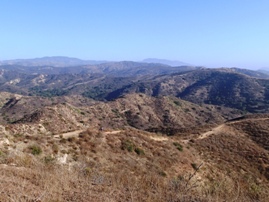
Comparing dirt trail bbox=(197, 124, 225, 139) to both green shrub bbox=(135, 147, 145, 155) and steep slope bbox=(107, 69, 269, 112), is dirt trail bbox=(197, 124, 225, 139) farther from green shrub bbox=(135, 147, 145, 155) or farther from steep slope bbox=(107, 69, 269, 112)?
steep slope bbox=(107, 69, 269, 112)

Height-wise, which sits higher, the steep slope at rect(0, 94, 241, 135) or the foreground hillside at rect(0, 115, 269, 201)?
the foreground hillside at rect(0, 115, 269, 201)

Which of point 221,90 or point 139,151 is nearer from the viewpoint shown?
point 139,151

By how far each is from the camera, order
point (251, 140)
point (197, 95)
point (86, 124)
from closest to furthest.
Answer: point (251, 140)
point (86, 124)
point (197, 95)

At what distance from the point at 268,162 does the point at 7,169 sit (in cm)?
2490

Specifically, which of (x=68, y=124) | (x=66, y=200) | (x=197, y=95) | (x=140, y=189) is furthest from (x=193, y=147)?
(x=197, y=95)

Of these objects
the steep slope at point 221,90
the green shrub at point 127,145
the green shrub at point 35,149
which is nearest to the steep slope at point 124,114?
the green shrub at point 127,145

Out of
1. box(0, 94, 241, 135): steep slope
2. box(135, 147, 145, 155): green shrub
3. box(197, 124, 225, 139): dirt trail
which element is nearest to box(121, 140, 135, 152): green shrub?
box(135, 147, 145, 155): green shrub

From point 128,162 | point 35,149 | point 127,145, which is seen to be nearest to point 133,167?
point 128,162

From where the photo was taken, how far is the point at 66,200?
24.8 feet

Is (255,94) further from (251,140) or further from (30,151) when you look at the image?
(30,151)

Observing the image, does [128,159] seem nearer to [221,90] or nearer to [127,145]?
[127,145]

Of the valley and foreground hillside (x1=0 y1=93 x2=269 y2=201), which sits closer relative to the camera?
foreground hillside (x1=0 y1=93 x2=269 y2=201)

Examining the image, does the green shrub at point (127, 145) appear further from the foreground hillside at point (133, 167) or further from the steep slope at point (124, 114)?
the steep slope at point (124, 114)

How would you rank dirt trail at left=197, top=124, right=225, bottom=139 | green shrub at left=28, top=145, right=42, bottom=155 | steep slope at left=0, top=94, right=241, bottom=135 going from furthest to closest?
1. steep slope at left=0, top=94, right=241, bottom=135
2. dirt trail at left=197, top=124, right=225, bottom=139
3. green shrub at left=28, top=145, right=42, bottom=155
